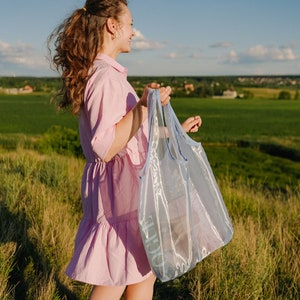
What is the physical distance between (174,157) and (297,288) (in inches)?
56.2

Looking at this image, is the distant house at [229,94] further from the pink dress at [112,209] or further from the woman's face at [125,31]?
the pink dress at [112,209]

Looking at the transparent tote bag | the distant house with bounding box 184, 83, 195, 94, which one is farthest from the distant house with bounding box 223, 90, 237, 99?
the transparent tote bag

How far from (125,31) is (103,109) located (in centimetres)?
39

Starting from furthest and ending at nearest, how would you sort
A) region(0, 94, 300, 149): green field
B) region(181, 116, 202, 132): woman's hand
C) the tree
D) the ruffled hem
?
the tree, region(0, 94, 300, 149): green field, region(181, 116, 202, 132): woman's hand, the ruffled hem

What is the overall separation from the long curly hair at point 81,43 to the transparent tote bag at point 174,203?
30cm

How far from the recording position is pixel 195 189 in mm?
2084

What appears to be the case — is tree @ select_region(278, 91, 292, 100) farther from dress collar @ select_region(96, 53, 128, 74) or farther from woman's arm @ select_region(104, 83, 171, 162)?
woman's arm @ select_region(104, 83, 171, 162)

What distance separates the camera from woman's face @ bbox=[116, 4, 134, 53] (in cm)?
215

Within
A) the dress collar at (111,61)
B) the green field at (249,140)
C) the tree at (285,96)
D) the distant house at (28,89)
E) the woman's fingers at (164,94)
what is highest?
the dress collar at (111,61)

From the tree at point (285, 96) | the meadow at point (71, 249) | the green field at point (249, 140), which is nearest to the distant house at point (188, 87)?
the green field at point (249, 140)

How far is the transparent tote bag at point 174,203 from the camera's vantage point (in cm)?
193

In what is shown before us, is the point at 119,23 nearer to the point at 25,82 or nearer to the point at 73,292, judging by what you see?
the point at 73,292

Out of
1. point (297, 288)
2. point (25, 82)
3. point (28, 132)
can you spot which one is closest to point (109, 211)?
point (297, 288)

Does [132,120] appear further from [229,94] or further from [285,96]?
[229,94]
